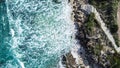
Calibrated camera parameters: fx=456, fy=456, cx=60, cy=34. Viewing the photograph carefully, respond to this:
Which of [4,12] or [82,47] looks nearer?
[4,12]

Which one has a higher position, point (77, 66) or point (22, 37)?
point (22, 37)

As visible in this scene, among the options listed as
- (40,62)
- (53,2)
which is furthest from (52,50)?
(53,2)

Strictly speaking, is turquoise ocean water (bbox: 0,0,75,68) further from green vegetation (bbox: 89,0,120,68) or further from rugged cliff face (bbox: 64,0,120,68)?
green vegetation (bbox: 89,0,120,68)

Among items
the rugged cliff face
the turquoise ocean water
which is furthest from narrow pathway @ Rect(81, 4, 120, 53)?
the turquoise ocean water

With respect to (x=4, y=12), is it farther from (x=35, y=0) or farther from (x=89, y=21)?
(x=89, y=21)

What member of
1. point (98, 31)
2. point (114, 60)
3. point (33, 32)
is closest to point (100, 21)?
point (98, 31)

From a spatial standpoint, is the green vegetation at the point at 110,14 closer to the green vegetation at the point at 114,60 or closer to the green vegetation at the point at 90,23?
the green vegetation at the point at 114,60
